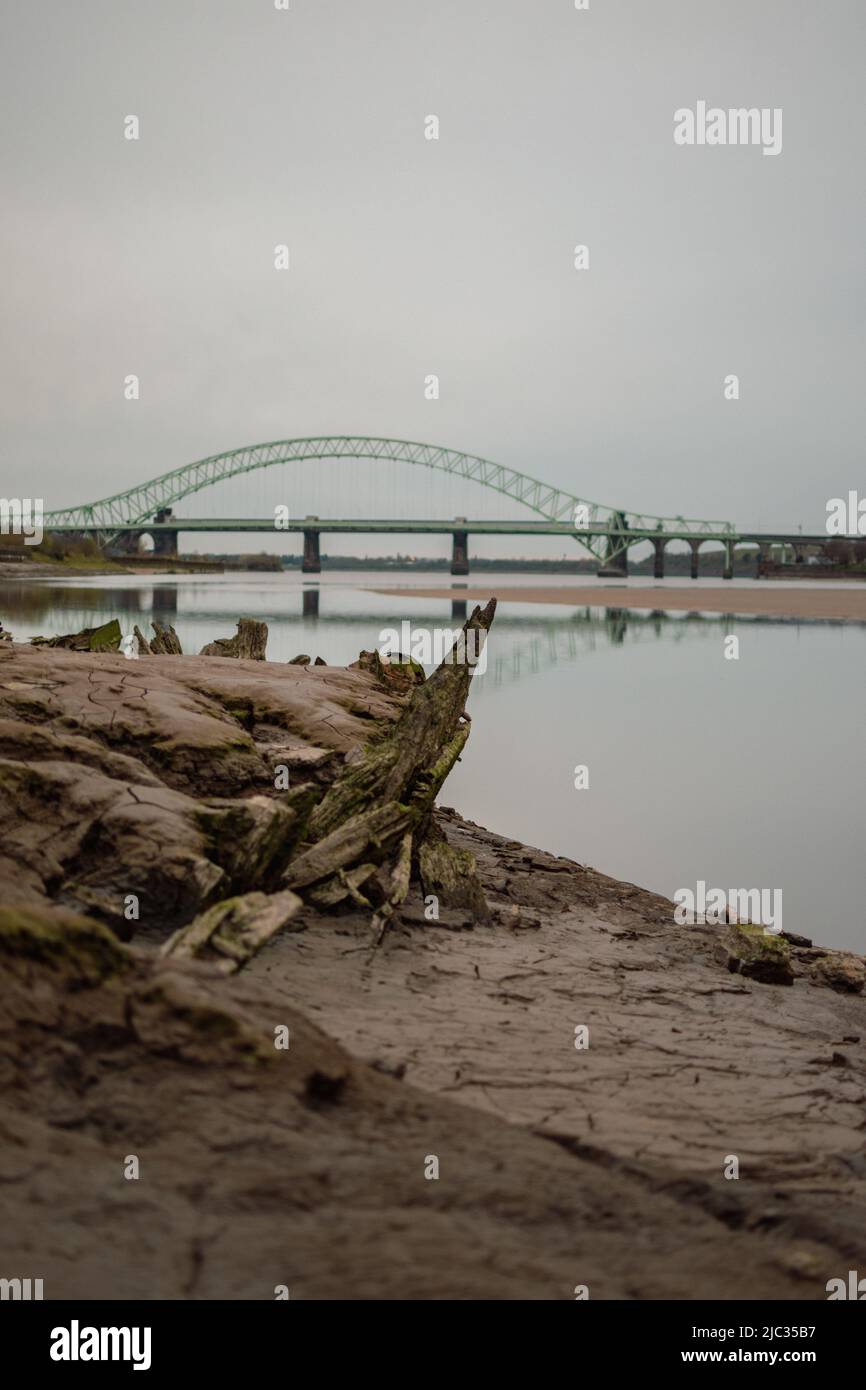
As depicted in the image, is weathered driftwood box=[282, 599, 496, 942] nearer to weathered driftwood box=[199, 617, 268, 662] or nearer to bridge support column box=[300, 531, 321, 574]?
weathered driftwood box=[199, 617, 268, 662]

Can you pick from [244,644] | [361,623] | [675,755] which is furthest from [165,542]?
[675,755]

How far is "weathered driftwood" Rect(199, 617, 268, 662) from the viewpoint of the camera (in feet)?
51.3

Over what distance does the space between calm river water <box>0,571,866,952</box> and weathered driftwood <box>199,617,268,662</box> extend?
3534 millimetres

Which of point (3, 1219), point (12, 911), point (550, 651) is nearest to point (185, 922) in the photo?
point (12, 911)

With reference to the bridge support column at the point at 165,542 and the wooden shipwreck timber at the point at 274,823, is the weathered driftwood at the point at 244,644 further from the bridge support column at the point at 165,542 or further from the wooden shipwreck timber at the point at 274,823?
the bridge support column at the point at 165,542

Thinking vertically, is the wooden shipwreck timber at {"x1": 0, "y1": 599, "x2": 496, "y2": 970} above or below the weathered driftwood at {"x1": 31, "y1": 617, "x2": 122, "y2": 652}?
below

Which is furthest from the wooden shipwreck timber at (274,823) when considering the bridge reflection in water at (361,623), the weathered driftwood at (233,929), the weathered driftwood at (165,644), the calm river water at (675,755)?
the bridge reflection in water at (361,623)

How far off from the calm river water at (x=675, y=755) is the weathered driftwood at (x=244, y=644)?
11.6 feet

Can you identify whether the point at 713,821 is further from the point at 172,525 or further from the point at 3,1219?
the point at 172,525

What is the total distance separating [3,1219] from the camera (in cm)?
282

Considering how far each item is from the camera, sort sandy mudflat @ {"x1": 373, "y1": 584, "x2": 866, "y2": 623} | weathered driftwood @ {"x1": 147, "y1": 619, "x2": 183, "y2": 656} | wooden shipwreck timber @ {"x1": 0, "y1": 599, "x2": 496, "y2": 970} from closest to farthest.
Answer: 1. wooden shipwreck timber @ {"x1": 0, "y1": 599, "x2": 496, "y2": 970}
2. weathered driftwood @ {"x1": 147, "y1": 619, "x2": 183, "y2": 656}
3. sandy mudflat @ {"x1": 373, "y1": 584, "x2": 866, "y2": 623}

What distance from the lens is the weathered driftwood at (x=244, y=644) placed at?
15.6 meters

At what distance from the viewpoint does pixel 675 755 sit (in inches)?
648

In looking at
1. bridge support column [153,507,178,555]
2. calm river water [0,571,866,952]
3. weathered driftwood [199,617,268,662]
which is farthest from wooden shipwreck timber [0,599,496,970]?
bridge support column [153,507,178,555]
